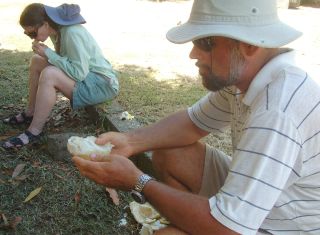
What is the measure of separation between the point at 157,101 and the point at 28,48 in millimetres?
3384

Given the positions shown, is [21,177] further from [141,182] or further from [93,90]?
[141,182]

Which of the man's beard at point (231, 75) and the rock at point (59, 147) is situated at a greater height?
the man's beard at point (231, 75)

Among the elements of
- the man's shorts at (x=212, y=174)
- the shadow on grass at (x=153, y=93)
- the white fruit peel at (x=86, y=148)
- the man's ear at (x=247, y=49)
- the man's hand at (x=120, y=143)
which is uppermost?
the man's ear at (x=247, y=49)

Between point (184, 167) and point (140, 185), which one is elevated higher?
point (140, 185)

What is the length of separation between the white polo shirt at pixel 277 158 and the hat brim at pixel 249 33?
0.09m

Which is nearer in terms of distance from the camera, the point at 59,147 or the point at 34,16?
the point at 59,147

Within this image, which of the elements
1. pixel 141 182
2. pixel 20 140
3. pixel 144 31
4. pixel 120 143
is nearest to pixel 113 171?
pixel 141 182

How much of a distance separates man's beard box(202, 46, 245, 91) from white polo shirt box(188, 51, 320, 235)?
83 mm

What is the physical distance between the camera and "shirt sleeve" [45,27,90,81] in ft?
13.0

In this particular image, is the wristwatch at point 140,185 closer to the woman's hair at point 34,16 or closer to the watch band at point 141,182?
the watch band at point 141,182

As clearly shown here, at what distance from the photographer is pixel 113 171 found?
2023mm

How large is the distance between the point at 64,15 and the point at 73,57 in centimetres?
40

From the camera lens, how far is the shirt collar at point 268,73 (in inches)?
71.1

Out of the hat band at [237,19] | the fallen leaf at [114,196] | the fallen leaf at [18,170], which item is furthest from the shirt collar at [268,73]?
the fallen leaf at [18,170]
